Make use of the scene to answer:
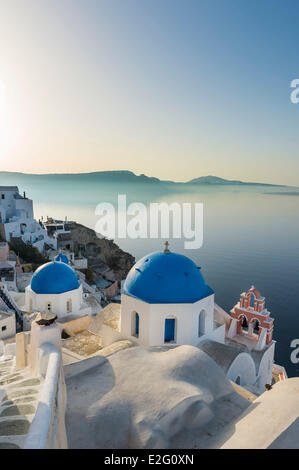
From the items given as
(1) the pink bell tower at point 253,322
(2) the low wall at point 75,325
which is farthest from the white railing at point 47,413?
(1) the pink bell tower at point 253,322

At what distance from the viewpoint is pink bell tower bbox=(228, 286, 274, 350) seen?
1123 centimetres

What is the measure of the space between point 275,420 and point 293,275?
3091cm

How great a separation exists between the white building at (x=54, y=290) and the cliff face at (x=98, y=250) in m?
26.6

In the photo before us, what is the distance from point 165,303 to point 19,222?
29.1 metres

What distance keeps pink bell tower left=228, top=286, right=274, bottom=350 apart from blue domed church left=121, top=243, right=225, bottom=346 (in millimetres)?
→ 3003

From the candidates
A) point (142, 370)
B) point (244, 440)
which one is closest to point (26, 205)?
point (142, 370)

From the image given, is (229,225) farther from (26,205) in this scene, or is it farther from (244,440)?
(244,440)

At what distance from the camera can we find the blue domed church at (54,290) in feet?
42.1

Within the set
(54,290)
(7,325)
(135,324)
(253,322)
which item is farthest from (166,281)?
(7,325)

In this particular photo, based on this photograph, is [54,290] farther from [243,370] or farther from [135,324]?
[243,370]

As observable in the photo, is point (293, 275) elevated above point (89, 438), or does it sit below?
below

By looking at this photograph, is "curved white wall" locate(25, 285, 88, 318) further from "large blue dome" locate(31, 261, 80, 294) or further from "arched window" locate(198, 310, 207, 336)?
"arched window" locate(198, 310, 207, 336)

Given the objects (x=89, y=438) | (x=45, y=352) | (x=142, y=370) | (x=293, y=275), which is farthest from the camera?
(x=293, y=275)

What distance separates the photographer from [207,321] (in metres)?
9.36
